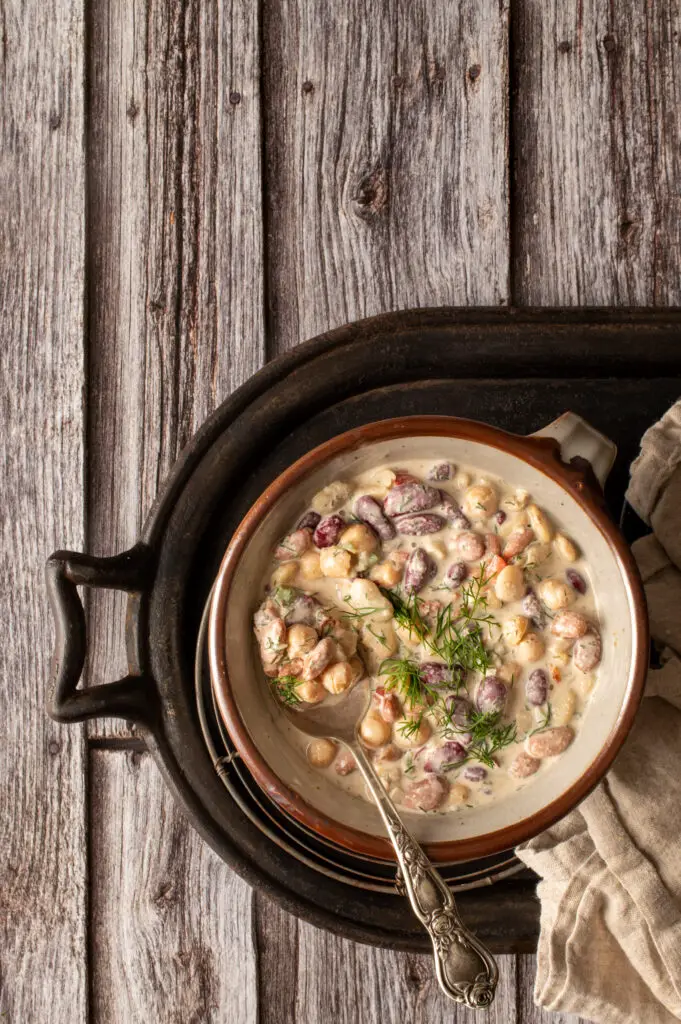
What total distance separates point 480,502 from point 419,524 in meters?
0.07

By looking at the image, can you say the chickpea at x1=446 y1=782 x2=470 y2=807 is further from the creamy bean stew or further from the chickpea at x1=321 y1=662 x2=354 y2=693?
the chickpea at x1=321 y1=662 x2=354 y2=693

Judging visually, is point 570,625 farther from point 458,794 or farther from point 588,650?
point 458,794

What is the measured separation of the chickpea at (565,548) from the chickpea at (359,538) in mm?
211

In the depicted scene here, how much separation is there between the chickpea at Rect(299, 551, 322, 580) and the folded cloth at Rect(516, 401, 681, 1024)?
41 centimetres

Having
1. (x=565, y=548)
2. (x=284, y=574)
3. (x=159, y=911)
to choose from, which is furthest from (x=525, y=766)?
(x=159, y=911)

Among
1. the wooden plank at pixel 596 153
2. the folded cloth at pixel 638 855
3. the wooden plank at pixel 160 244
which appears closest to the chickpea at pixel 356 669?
the folded cloth at pixel 638 855

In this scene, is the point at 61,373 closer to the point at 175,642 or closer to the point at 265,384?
the point at 265,384

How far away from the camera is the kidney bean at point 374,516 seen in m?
1.06

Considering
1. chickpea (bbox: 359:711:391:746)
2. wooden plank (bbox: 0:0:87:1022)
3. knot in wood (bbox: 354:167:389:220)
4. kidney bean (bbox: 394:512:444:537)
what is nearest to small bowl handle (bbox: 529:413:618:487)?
kidney bean (bbox: 394:512:444:537)

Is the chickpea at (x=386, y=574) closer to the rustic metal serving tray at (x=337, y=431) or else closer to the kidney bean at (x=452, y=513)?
the kidney bean at (x=452, y=513)

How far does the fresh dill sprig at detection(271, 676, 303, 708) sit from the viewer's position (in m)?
1.07

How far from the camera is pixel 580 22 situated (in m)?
1.37

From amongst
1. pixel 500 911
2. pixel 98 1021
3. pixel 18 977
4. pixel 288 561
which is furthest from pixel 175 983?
pixel 288 561

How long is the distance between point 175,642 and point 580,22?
3.59 ft
